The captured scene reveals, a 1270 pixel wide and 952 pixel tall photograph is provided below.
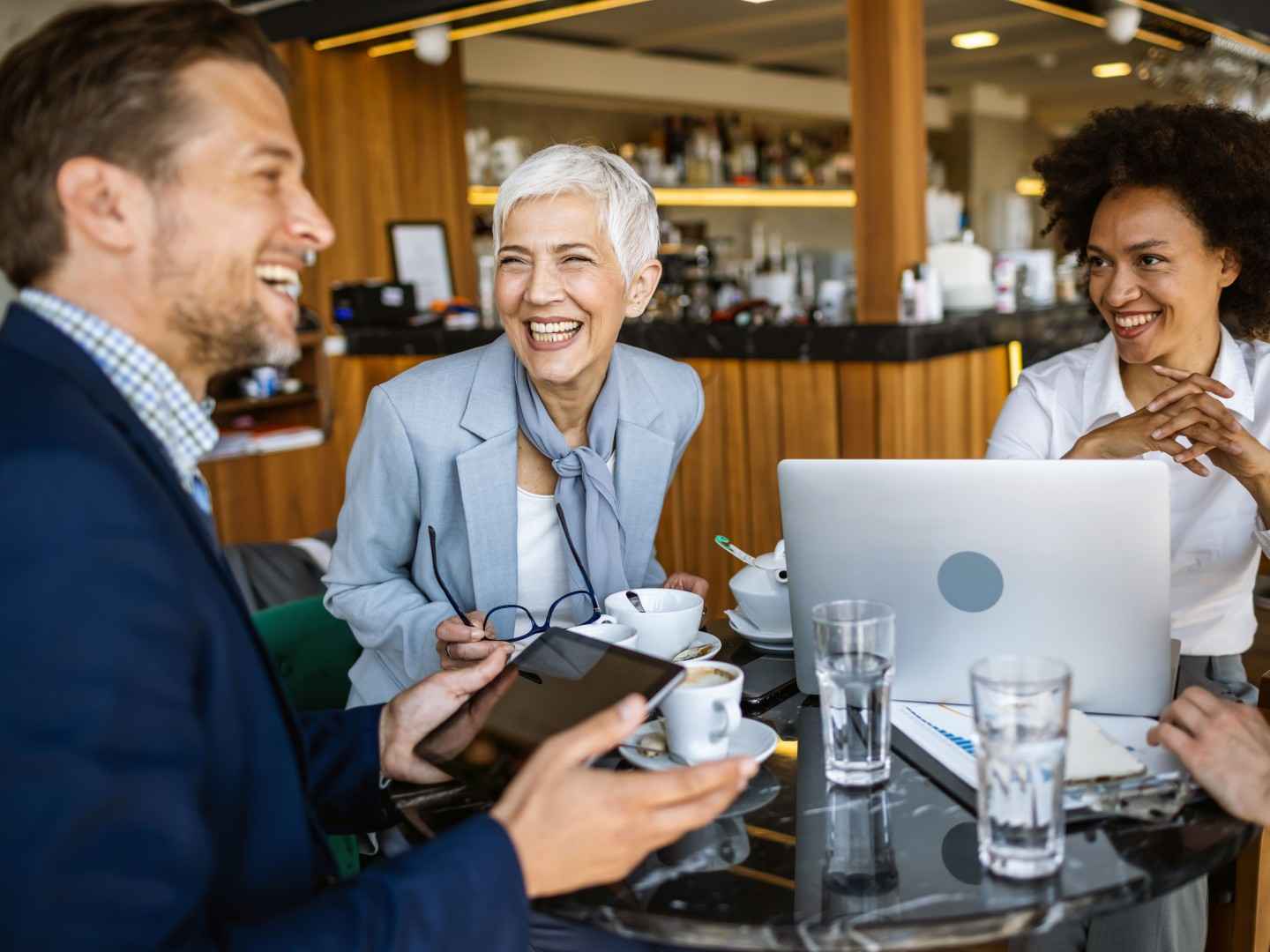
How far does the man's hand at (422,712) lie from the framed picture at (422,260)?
3.95 metres

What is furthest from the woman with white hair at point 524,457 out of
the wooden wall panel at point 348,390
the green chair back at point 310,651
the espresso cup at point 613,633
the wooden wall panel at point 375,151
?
the wooden wall panel at point 375,151

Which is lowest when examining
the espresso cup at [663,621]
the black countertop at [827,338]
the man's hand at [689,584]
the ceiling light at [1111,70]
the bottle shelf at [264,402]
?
the man's hand at [689,584]

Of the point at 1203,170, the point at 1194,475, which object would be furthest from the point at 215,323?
the point at 1203,170

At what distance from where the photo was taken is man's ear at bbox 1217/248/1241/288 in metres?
2.12

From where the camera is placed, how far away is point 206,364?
3.43 feet

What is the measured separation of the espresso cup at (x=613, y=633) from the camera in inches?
54.6

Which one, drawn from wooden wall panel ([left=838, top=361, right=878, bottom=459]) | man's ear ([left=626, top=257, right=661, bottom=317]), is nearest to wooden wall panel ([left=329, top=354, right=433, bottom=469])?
wooden wall panel ([left=838, top=361, right=878, bottom=459])

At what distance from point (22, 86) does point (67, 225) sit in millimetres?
123

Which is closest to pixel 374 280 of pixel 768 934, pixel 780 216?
pixel 780 216

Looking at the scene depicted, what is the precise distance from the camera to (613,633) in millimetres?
1402

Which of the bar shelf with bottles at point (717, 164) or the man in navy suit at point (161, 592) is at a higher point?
the bar shelf with bottles at point (717, 164)

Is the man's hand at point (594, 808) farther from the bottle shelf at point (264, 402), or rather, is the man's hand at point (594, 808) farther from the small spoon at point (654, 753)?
the bottle shelf at point (264, 402)

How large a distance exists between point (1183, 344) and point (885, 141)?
1930mm

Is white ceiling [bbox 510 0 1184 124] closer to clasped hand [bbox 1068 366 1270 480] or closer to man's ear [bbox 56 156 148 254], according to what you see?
clasped hand [bbox 1068 366 1270 480]
